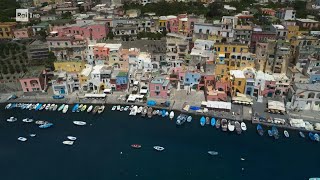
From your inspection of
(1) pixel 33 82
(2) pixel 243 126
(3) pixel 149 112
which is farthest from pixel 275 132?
(1) pixel 33 82

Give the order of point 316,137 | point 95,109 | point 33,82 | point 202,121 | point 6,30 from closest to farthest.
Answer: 1. point 316,137
2. point 202,121
3. point 95,109
4. point 33,82
5. point 6,30

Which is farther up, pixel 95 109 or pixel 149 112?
pixel 149 112

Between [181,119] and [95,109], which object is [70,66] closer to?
[95,109]

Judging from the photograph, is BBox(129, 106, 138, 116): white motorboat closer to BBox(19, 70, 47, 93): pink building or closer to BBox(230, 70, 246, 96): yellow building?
BBox(230, 70, 246, 96): yellow building

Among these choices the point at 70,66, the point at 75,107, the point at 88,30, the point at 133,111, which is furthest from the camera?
the point at 88,30

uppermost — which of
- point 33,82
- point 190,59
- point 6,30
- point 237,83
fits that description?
point 6,30

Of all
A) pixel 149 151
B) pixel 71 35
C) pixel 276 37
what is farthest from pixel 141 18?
pixel 149 151

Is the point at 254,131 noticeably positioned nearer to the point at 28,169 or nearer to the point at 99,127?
the point at 99,127
